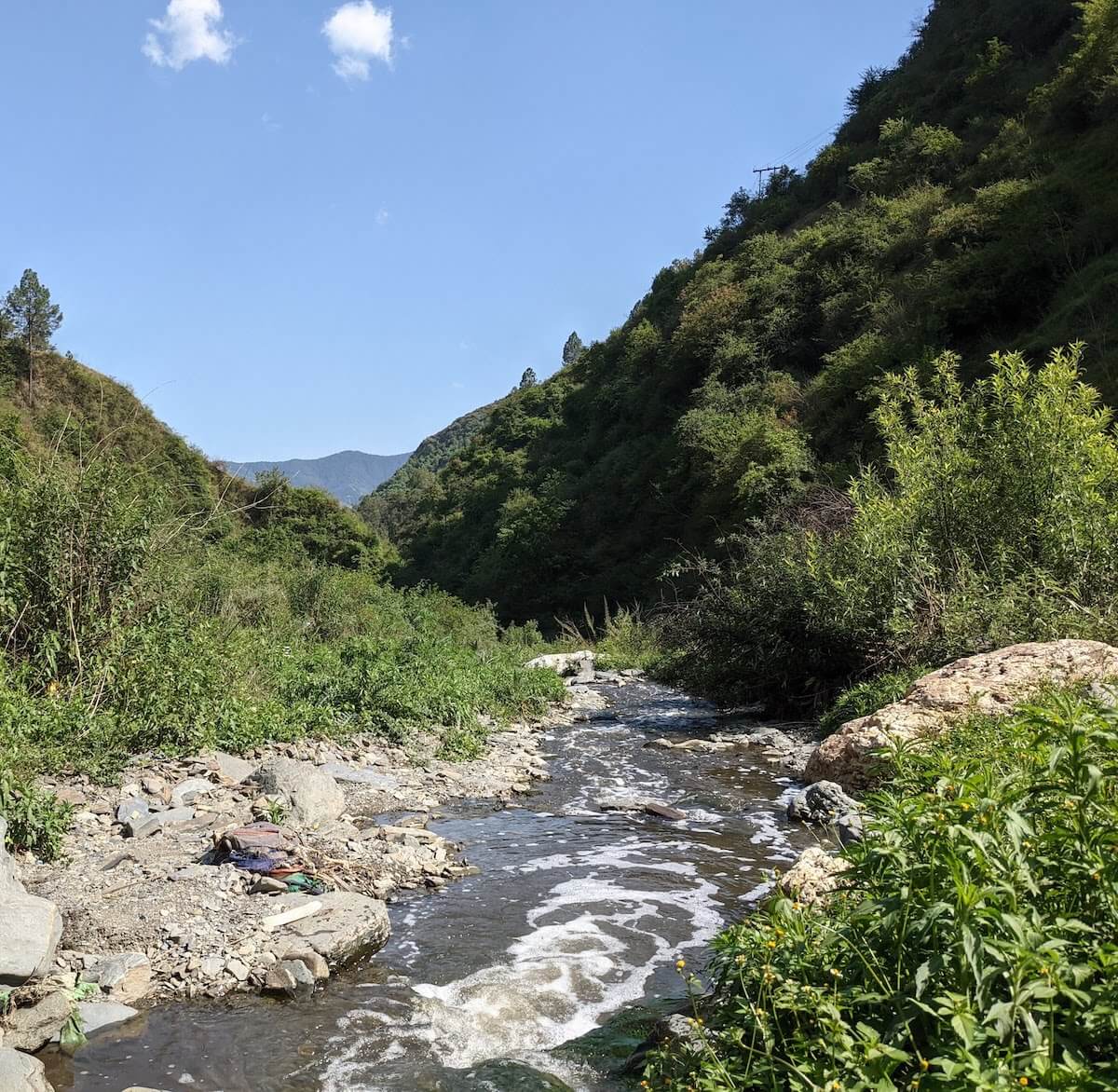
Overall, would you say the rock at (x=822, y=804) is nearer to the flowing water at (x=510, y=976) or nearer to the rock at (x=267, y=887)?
the flowing water at (x=510, y=976)

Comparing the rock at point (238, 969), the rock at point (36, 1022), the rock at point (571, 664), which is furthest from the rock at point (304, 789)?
the rock at point (571, 664)

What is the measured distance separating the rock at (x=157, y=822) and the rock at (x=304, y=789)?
75 cm

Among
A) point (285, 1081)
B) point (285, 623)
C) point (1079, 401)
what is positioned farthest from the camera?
point (285, 623)

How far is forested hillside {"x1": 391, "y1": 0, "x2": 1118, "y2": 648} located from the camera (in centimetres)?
2111

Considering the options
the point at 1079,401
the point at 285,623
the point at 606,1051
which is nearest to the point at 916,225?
the point at 1079,401

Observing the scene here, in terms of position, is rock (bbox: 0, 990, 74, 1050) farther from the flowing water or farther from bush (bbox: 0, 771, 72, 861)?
bush (bbox: 0, 771, 72, 861)

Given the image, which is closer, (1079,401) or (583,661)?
(1079,401)

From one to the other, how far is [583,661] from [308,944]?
16.7 metres

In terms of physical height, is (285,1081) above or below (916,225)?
below

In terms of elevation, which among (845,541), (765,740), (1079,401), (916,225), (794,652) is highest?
(916,225)

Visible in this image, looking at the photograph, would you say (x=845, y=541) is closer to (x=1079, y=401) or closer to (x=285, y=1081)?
(x=1079, y=401)

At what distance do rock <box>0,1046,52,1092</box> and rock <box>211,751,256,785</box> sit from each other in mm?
4227

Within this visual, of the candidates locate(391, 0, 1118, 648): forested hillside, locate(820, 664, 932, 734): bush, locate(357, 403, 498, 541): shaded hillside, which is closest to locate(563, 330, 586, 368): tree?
locate(357, 403, 498, 541): shaded hillside

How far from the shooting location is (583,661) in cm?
2167
